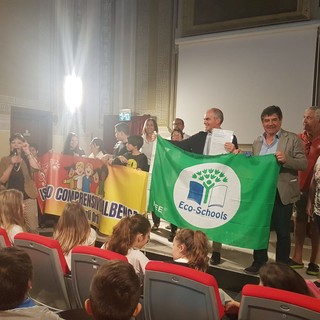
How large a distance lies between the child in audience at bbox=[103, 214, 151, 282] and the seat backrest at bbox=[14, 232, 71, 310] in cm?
36

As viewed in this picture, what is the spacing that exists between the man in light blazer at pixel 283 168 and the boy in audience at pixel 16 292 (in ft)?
7.20

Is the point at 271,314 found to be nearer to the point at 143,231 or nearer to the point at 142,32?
the point at 143,231

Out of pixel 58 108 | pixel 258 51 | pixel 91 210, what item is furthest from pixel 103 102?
pixel 91 210

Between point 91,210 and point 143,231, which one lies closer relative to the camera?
point 143,231

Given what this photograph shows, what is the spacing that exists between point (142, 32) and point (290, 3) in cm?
316

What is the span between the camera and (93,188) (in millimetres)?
4336

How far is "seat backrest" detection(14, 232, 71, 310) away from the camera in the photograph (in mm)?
2139

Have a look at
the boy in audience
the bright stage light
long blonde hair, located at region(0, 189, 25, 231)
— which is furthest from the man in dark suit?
the bright stage light

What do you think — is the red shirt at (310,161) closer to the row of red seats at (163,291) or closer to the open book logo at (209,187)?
the open book logo at (209,187)

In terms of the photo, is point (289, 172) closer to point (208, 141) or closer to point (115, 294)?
point (208, 141)

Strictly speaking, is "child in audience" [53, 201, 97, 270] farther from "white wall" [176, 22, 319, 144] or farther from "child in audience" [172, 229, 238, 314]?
"white wall" [176, 22, 319, 144]

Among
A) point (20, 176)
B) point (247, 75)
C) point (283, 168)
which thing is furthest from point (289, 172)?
point (247, 75)

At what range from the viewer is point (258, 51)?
22.5ft

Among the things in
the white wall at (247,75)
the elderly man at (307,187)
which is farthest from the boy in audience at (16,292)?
the white wall at (247,75)
